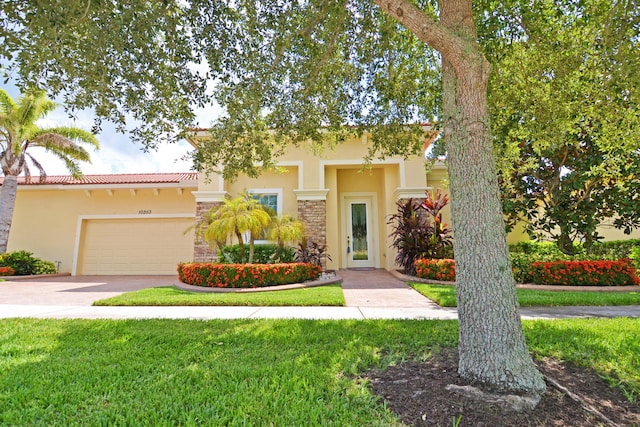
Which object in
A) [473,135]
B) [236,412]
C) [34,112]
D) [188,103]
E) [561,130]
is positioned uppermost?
[34,112]

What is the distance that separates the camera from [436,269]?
30.0 feet

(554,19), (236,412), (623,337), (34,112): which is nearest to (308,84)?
(554,19)

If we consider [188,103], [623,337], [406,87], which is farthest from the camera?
[406,87]

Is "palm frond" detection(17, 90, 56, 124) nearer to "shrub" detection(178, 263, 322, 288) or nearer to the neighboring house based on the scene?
the neighboring house

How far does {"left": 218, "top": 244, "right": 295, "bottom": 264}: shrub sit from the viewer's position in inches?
432

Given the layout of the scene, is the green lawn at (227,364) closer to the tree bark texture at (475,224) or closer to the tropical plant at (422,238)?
the tree bark texture at (475,224)

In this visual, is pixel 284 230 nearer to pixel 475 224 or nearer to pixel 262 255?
pixel 262 255

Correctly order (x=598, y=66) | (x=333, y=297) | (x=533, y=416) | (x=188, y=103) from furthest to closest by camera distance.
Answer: (x=333, y=297)
(x=188, y=103)
(x=598, y=66)
(x=533, y=416)

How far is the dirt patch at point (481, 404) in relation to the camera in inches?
81.9

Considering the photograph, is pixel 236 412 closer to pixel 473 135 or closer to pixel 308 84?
pixel 473 135

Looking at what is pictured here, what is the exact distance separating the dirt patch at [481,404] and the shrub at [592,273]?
6523 millimetres

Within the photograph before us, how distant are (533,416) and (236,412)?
6.56 feet

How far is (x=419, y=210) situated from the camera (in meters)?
11.6

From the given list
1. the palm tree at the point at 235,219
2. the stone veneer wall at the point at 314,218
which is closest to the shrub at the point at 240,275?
the palm tree at the point at 235,219
